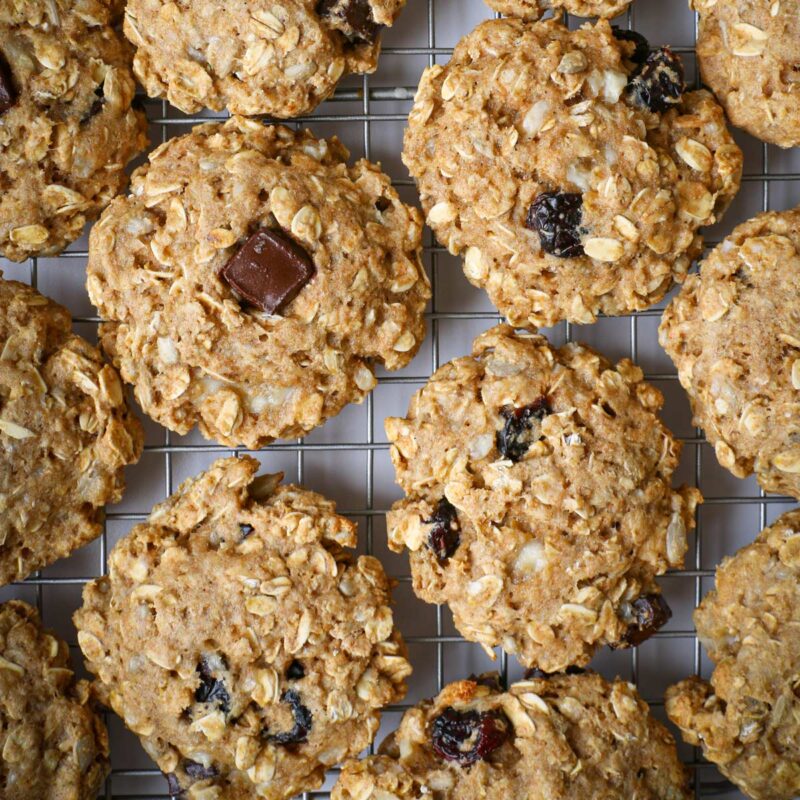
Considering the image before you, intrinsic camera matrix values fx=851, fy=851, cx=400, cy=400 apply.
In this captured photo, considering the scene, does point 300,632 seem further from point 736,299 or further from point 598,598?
point 736,299

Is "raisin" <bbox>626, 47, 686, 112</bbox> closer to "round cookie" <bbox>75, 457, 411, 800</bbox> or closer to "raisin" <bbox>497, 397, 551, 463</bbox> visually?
"raisin" <bbox>497, 397, 551, 463</bbox>

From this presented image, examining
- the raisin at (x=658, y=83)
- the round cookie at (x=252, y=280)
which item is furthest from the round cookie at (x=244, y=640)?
the raisin at (x=658, y=83)

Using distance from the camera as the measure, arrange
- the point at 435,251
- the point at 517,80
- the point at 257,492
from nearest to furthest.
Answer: the point at 517,80
the point at 257,492
the point at 435,251

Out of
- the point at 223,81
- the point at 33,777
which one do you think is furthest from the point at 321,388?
the point at 33,777

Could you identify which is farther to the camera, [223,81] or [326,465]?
[326,465]

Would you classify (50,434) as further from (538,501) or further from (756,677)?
(756,677)

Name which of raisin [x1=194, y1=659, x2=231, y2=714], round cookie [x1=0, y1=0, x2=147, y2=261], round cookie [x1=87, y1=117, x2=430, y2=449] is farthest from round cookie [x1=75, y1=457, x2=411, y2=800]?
round cookie [x1=0, y1=0, x2=147, y2=261]

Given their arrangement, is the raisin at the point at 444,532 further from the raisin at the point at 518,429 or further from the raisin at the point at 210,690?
the raisin at the point at 210,690

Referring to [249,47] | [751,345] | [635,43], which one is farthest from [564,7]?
[751,345]
